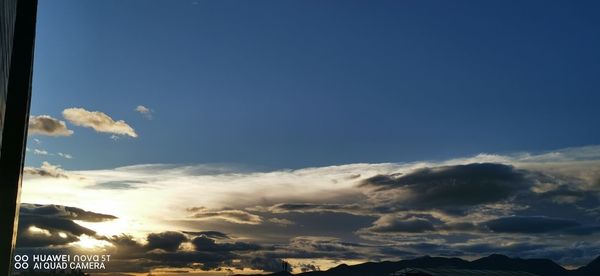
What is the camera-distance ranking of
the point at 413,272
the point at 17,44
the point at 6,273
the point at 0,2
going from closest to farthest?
the point at 0,2 → the point at 6,273 → the point at 17,44 → the point at 413,272

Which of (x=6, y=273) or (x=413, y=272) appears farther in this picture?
(x=413, y=272)

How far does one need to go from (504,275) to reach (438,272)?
60.1 ft

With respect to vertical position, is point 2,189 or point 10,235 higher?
point 2,189

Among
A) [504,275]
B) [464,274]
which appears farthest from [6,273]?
[504,275]

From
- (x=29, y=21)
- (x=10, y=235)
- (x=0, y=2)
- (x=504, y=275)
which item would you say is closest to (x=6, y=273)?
(x=10, y=235)

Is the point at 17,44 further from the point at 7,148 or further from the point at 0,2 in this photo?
the point at 0,2

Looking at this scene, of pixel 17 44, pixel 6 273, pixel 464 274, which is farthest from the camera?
pixel 464 274

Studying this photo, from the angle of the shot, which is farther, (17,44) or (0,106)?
(17,44)

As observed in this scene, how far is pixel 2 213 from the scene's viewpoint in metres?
14.4

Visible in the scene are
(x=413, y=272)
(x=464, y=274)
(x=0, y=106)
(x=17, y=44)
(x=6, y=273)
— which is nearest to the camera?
(x=0, y=106)

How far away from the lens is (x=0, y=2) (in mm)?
6844

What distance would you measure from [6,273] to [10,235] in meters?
0.88

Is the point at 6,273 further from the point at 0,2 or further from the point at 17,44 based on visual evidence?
the point at 0,2

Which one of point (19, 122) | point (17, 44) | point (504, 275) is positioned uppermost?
point (17, 44)
